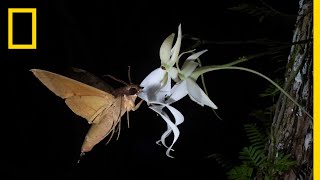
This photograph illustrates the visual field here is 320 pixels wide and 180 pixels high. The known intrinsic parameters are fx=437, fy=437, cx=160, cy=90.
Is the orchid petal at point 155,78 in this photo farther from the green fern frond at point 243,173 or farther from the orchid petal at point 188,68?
the green fern frond at point 243,173

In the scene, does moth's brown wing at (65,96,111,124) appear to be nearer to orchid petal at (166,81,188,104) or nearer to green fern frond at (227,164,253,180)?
orchid petal at (166,81,188,104)

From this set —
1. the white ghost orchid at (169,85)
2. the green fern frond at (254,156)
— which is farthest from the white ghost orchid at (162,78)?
the green fern frond at (254,156)

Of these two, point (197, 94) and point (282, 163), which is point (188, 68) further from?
point (282, 163)

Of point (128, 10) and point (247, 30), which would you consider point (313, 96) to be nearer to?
point (247, 30)

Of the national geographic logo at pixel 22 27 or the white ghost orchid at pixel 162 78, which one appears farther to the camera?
the national geographic logo at pixel 22 27

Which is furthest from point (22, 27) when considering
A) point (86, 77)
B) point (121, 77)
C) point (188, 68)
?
point (188, 68)
